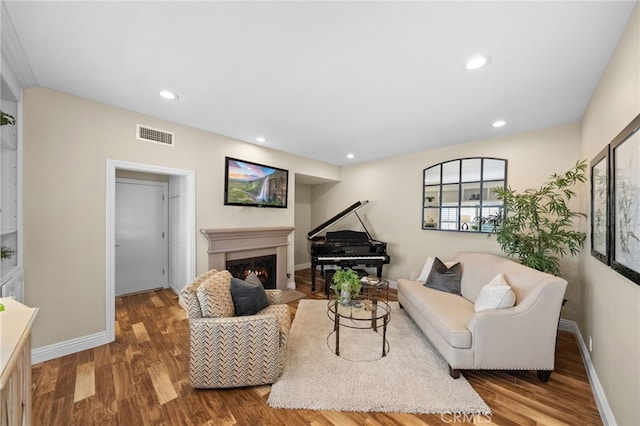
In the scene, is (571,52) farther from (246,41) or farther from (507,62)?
(246,41)

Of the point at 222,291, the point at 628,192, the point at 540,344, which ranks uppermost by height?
the point at 628,192

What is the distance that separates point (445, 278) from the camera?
317cm

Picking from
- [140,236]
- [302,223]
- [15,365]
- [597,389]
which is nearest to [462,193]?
[597,389]

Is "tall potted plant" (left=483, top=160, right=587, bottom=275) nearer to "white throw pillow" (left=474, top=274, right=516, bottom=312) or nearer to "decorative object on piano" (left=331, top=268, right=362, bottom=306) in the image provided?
"white throw pillow" (left=474, top=274, right=516, bottom=312)

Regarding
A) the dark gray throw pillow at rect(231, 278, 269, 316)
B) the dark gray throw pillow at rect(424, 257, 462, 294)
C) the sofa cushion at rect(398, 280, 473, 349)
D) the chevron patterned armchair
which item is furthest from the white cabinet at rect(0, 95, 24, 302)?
the dark gray throw pillow at rect(424, 257, 462, 294)

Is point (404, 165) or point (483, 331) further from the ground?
point (404, 165)

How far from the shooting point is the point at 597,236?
2.03 meters

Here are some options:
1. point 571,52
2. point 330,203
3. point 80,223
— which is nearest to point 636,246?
point 571,52

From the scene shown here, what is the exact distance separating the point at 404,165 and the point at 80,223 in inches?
188

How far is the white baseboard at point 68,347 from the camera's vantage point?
7.43 feet

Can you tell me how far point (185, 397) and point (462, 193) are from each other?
4341 mm

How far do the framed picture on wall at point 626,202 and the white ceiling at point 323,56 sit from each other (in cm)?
72

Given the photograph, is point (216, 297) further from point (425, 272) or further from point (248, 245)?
point (425, 272)

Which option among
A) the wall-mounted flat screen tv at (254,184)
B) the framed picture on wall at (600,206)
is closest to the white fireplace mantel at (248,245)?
the wall-mounted flat screen tv at (254,184)
